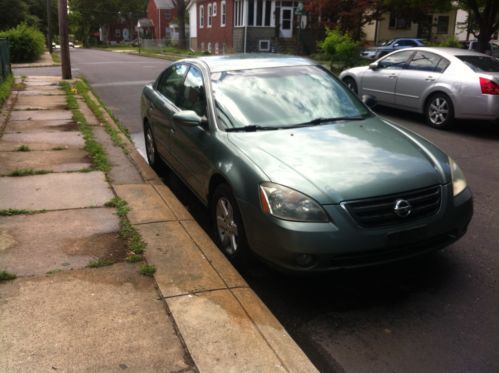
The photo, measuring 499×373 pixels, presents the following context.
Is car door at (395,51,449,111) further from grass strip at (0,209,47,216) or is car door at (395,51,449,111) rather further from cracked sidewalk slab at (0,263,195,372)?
cracked sidewalk slab at (0,263,195,372)

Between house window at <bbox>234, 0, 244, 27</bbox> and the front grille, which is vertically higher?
house window at <bbox>234, 0, 244, 27</bbox>

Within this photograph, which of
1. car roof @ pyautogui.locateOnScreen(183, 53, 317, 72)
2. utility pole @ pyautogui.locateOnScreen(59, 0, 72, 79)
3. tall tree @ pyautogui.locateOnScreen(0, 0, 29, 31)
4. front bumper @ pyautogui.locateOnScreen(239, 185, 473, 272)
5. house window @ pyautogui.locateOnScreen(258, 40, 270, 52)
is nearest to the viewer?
front bumper @ pyautogui.locateOnScreen(239, 185, 473, 272)

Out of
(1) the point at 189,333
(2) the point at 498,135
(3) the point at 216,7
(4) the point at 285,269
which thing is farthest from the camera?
(3) the point at 216,7

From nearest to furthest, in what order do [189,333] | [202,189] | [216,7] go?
1. [189,333]
2. [202,189]
3. [216,7]

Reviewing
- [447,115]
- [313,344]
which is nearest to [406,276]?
[313,344]

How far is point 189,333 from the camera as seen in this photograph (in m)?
3.09

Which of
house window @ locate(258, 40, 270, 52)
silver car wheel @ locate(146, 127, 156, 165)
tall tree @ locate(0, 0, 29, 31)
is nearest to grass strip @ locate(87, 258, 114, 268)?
silver car wheel @ locate(146, 127, 156, 165)

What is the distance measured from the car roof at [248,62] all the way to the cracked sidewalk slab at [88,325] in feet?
7.64

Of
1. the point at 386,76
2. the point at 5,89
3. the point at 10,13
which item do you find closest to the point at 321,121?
the point at 386,76

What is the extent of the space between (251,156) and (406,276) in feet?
4.90

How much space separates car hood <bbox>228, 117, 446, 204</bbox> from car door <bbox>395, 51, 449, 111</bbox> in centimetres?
595

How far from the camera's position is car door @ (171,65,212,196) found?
4633 mm

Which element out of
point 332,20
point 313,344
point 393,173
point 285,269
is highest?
point 332,20

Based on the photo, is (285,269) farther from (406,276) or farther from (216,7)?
(216,7)
